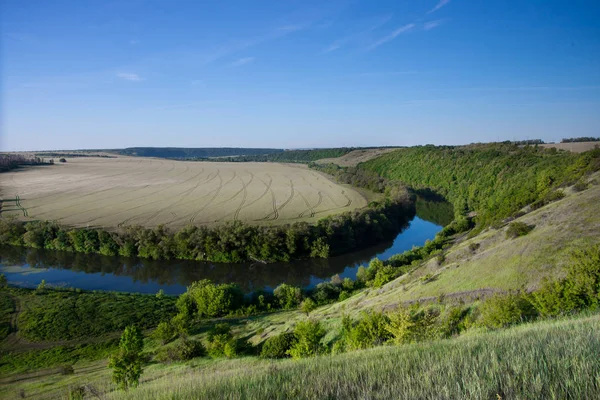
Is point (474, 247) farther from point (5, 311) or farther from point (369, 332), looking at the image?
point (5, 311)

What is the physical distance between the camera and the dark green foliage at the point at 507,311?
13541 mm

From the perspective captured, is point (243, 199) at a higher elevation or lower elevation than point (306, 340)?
higher

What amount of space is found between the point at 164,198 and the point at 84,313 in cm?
5529

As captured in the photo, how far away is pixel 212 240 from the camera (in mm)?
54594

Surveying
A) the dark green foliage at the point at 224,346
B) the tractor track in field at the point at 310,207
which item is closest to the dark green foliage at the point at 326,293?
the dark green foliage at the point at 224,346

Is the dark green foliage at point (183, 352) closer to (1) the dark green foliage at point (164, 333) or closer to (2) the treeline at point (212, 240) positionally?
(1) the dark green foliage at point (164, 333)

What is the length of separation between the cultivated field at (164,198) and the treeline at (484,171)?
31082 millimetres

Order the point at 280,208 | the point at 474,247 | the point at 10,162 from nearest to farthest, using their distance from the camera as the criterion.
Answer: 1. the point at 474,247
2. the point at 280,208
3. the point at 10,162

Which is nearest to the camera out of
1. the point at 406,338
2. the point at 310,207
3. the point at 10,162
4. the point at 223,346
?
the point at 406,338

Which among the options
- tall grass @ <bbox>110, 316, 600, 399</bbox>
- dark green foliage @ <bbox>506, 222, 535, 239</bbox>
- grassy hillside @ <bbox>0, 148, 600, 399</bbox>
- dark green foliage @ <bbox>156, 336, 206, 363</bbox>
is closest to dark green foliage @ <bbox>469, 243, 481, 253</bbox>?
grassy hillside @ <bbox>0, 148, 600, 399</bbox>

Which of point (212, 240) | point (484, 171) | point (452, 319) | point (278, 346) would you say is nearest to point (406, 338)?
point (452, 319)

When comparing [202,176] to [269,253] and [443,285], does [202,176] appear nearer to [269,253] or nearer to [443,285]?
[269,253]

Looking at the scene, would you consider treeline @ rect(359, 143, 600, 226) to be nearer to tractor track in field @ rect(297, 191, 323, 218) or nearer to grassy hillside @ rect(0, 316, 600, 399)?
tractor track in field @ rect(297, 191, 323, 218)

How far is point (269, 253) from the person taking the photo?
54.2 m
